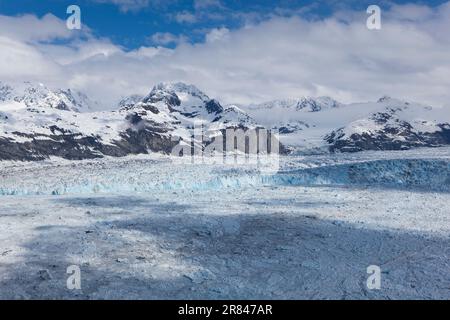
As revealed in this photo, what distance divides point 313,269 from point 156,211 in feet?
26.8

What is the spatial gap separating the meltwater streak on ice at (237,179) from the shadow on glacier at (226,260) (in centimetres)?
950

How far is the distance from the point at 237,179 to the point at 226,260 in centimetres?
1564

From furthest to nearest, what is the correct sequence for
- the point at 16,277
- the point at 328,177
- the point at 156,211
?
the point at 328,177, the point at 156,211, the point at 16,277

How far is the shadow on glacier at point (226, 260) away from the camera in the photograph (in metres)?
10.4

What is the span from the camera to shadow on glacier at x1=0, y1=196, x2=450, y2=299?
10.4 metres

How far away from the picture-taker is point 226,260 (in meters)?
12.3

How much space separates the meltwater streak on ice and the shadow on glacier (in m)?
9.50

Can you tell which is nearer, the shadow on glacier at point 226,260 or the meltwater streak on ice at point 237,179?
the shadow on glacier at point 226,260

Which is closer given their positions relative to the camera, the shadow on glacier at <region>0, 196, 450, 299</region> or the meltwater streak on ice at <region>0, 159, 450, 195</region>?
the shadow on glacier at <region>0, 196, 450, 299</region>

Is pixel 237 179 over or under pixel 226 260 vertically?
over

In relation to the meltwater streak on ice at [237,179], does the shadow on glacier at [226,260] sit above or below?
below
